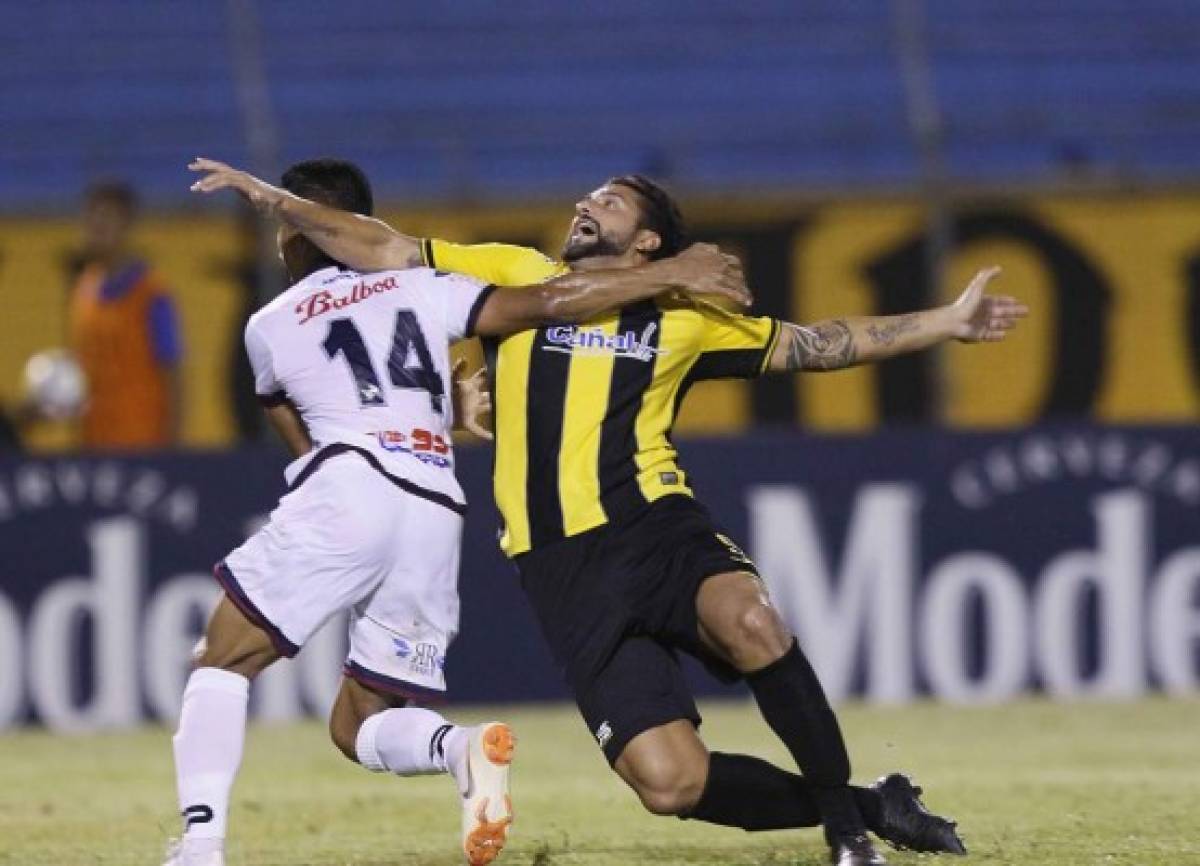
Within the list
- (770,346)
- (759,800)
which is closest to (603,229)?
(770,346)

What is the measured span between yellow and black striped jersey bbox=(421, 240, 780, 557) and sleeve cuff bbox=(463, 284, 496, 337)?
0.25 metres

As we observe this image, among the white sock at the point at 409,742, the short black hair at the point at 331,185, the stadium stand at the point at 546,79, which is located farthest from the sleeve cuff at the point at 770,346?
the stadium stand at the point at 546,79

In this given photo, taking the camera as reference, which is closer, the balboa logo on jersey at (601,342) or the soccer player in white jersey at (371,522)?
the soccer player in white jersey at (371,522)

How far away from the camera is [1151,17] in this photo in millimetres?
16375

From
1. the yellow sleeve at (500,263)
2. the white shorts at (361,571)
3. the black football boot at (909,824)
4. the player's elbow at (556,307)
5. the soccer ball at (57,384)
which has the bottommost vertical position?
the black football boot at (909,824)

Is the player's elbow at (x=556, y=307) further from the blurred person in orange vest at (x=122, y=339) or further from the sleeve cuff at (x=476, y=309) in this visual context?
the blurred person in orange vest at (x=122, y=339)

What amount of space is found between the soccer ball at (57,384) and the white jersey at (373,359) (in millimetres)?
6500

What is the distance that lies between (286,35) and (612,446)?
1022 cm

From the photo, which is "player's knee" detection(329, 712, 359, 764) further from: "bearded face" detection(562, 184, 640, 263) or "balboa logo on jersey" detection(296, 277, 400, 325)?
"bearded face" detection(562, 184, 640, 263)

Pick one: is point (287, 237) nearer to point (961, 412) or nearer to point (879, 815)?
point (879, 815)

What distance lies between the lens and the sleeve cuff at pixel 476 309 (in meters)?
6.59

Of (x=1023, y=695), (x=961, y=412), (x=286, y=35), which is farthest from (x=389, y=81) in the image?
(x=1023, y=695)

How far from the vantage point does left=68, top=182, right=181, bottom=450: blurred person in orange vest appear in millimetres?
12469

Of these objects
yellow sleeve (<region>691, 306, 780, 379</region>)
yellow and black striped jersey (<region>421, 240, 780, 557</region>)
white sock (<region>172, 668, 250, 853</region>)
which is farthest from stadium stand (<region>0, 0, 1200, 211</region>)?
white sock (<region>172, 668, 250, 853</region>)
